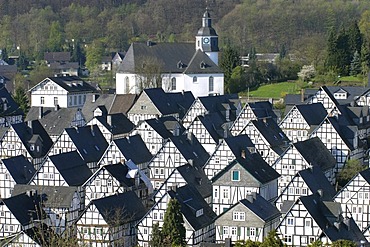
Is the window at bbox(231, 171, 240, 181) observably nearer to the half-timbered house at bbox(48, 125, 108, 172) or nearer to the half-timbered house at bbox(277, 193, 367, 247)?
the half-timbered house at bbox(277, 193, 367, 247)

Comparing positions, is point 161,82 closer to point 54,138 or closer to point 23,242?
point 54,138

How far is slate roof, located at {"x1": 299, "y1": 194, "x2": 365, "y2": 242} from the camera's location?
3412cm

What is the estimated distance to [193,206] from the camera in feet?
121

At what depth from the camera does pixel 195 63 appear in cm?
6819

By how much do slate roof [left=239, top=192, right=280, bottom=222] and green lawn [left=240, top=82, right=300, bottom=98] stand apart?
31234 mm

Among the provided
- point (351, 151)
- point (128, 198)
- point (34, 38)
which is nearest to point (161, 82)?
point (351, 151)

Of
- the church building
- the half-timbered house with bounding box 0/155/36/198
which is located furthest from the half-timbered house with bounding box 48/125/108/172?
the church building

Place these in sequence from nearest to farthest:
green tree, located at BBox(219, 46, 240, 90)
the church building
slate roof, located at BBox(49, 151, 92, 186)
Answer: slate roof, located at BBox(49, 151, 92, 186) < the church building < green tree, located at BBox(219, 46, 240, 90)

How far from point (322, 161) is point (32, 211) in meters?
13.5

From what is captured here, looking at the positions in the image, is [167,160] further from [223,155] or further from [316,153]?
[316,153]

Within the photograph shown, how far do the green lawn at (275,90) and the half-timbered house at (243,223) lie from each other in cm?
3248

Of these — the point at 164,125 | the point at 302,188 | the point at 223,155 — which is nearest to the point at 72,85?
the point at 164,125

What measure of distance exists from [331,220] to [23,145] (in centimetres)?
1830

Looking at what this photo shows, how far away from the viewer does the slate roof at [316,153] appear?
42625mm
